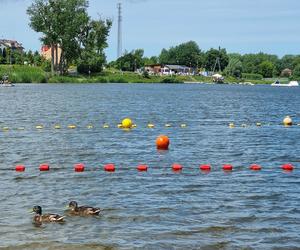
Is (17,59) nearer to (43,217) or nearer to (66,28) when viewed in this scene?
(66,28)

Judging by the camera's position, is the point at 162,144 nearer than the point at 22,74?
Yes

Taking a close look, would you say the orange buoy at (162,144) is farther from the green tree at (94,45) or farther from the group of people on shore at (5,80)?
the green tree at (94,45)

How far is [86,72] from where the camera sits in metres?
185

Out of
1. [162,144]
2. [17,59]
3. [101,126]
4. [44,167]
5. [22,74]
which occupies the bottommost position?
[22,74]

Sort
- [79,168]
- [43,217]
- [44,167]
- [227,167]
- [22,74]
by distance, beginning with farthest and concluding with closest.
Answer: [22,74] → [227,167] → [44,167] → [79,168] → [43,217]

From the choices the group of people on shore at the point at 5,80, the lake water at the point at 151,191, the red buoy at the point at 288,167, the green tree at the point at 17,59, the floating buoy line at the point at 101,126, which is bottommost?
the group of people on shore at the point at 5,80

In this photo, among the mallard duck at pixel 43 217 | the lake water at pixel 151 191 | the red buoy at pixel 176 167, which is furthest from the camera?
the red buoy at pixel 176 167

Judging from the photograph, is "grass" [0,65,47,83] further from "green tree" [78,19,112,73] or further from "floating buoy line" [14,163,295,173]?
"floating buoy line" [14,163,295,173]

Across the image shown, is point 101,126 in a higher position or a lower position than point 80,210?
lower

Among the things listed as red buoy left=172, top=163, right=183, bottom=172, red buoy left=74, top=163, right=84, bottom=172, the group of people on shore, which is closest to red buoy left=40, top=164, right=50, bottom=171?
red buoy left=74, top=163, right=84, bottom=172

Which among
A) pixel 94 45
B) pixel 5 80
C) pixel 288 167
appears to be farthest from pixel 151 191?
pixel 94 45

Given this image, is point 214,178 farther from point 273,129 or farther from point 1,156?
point 273,129

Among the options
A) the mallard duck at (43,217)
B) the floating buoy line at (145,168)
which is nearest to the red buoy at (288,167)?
the floating buoy line at (145,168)

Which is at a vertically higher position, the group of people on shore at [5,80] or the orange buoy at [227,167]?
the orange buoy at [227,167]
